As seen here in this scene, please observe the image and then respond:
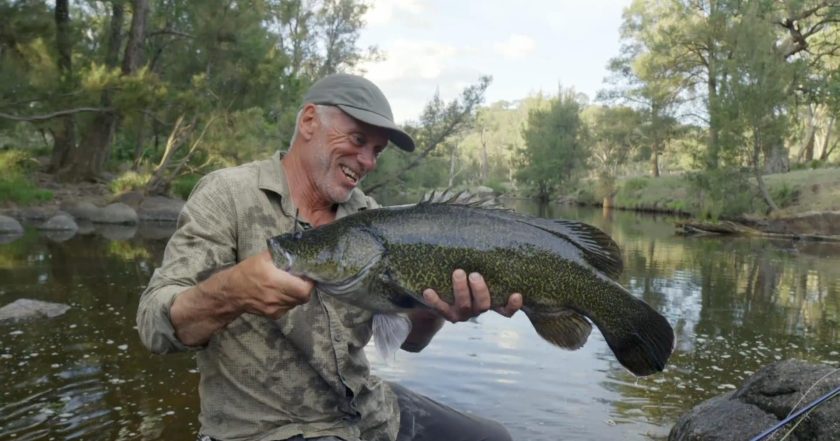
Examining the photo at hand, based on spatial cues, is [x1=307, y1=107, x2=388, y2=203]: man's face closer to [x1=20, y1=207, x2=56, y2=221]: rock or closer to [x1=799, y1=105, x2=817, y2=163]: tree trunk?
[x1=20, y1=207, x2=56, y2=221]: rock

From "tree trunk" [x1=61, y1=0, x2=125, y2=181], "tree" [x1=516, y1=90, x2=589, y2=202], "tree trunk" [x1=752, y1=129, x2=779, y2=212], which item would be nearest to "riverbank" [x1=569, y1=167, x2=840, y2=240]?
"tree trunk" [x1=752, y1=129, x2=779, y2=212]

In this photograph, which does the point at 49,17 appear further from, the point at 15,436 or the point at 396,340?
the point at 396,340

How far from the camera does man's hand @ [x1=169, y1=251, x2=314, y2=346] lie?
239 centimetres

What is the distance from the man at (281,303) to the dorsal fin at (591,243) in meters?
0.37

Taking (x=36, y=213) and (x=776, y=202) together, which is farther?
(x=776, y=202)

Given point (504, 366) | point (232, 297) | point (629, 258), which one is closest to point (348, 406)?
point (232, 297)

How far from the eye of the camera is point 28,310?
9.13 metres

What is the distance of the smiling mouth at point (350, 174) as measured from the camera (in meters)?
3.26

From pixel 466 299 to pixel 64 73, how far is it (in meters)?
18.2

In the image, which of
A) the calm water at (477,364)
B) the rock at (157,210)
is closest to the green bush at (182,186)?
the rock at (157,210)

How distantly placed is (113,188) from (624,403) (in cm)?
2326

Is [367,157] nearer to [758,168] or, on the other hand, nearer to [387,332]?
[387,332]

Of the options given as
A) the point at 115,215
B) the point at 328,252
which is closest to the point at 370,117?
the point at 328,252

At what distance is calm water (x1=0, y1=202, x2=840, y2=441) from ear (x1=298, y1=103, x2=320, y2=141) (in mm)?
3663
